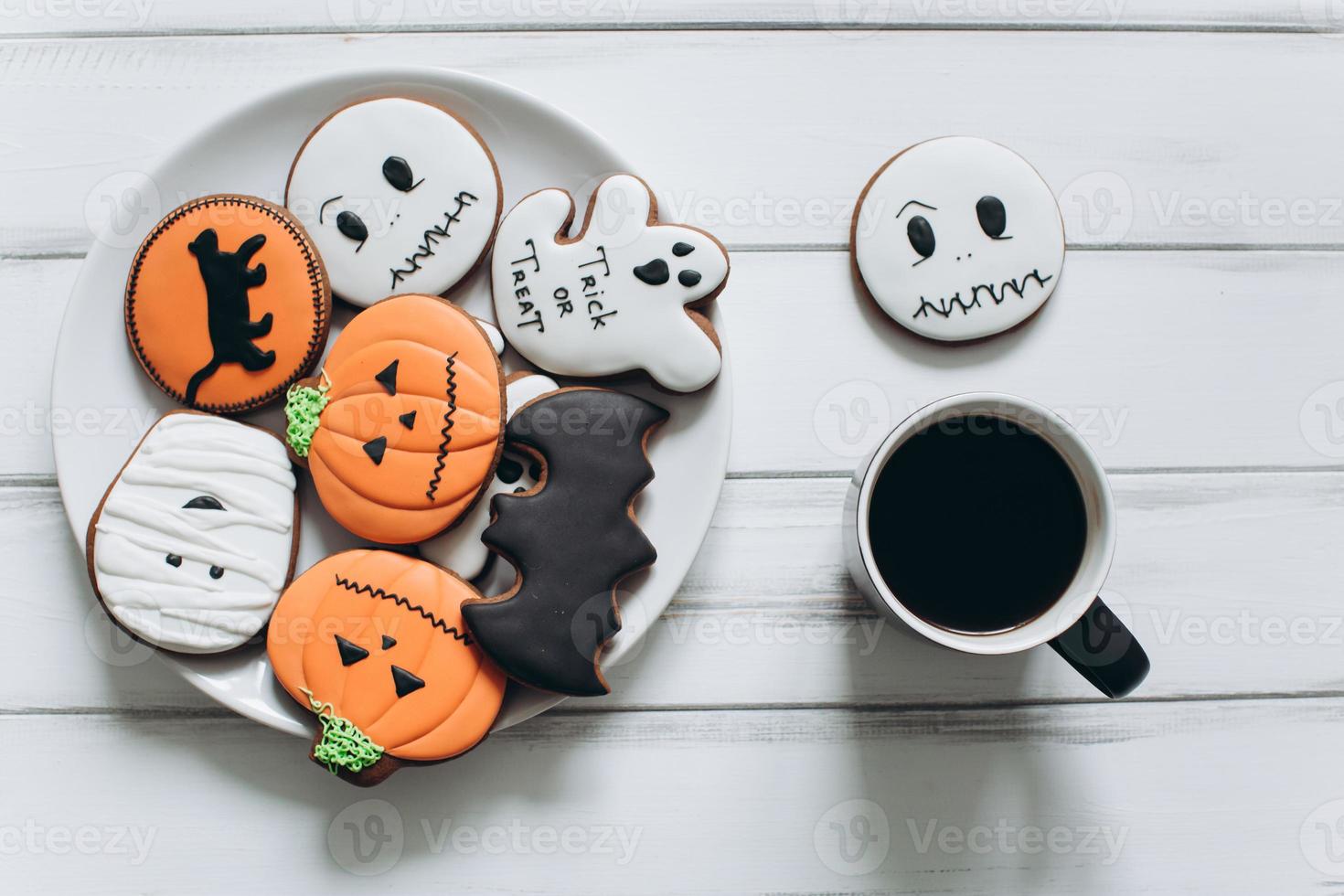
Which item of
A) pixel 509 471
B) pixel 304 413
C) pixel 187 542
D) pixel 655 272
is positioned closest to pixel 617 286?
pixel 655 272

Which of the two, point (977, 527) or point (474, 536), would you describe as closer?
point (977, 527)

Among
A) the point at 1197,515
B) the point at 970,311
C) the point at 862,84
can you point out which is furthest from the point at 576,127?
the point at 1197,515

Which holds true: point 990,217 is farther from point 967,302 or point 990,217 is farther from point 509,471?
point 509,471

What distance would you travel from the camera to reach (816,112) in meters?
0.96

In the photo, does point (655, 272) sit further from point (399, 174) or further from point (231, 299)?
point (231, 299)

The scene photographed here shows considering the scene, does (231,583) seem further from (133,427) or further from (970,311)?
(970,311)

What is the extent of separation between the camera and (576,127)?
2.80ft

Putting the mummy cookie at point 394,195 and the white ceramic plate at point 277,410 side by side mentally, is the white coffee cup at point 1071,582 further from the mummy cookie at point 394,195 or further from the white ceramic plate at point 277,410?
the mummy cookie at point 394,195

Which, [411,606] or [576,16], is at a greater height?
[576,16]

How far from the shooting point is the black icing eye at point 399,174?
0.85 meters

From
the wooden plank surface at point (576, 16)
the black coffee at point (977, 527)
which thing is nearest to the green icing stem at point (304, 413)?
the wooden plank surface at point (576, 16)

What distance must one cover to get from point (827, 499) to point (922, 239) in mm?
272

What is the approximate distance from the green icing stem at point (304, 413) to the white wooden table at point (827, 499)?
290 mm

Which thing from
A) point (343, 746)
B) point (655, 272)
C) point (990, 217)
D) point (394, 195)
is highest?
point (990, 217)
